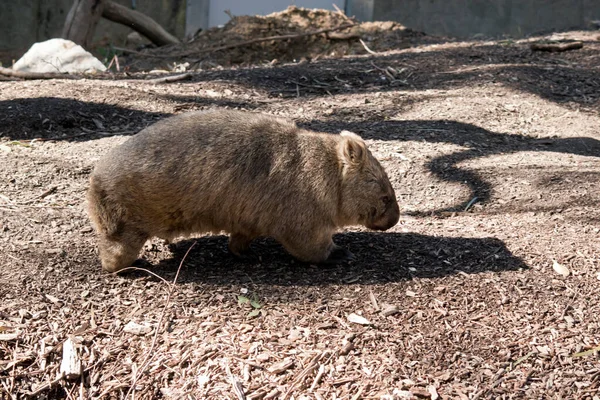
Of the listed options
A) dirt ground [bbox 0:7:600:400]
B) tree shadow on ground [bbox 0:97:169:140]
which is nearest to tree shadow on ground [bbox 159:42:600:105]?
tree shadow on ground [bbox 0:97:169:140]

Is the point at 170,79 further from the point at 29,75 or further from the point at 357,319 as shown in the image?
the point at 357,319

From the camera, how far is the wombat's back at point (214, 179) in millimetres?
4203

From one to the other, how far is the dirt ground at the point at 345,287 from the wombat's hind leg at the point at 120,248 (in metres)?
0.12

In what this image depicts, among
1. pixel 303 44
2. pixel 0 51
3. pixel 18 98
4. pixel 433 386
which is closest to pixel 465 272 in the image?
pixel 433 386

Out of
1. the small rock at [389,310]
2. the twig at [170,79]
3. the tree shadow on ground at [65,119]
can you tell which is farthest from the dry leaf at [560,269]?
the twig at [170,79]

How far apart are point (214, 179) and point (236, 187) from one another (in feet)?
0.47

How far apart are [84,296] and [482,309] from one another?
2.28 metres

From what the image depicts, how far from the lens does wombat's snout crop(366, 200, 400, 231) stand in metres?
4.78

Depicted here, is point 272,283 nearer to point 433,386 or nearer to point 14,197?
point 433,386

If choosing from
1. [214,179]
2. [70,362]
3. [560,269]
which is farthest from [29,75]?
[560,269]

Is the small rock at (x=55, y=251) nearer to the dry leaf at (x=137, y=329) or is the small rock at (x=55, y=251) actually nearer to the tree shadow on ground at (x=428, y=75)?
the dry leaf at (x=137, y=329)

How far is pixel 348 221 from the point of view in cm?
475

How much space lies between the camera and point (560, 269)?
14.8 feet

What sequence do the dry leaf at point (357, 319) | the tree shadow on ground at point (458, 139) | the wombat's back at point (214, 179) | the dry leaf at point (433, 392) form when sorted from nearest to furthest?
the dry leaf at point (433, 392) → the dry leaf at point (357, 319) → the wombat's back at point (214, 179) → the tree shadow on ground at point (458, 139)
